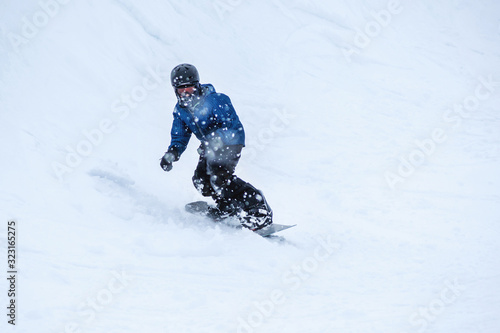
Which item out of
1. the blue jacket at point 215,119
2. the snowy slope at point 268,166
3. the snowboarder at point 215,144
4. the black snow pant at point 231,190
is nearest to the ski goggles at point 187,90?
the snowboarder at point 215,144

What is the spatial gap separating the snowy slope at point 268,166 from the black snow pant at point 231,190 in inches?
12.6

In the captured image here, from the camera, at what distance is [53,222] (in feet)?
12.7

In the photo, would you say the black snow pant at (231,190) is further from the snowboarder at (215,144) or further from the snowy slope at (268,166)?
the snowy slope at (268,166)

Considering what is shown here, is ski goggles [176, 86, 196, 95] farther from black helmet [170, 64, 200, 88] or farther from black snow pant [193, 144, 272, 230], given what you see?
black snow pant [193, 144, 272, 230]

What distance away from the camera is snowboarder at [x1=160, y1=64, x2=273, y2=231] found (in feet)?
14.5

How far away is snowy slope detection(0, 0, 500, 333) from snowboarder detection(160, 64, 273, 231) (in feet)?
1.17

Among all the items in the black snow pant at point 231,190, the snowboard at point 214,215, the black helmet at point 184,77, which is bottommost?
the snowboard at point 214,215

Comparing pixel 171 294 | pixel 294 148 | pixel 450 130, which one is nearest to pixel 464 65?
pixel 450 130

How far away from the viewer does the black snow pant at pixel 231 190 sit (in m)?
4.51

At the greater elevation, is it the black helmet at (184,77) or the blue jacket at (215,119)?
the black helmet at (184,77)

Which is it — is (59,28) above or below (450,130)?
above

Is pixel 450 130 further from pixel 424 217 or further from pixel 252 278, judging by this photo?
pixel 252 278

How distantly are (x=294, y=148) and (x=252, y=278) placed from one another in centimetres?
438

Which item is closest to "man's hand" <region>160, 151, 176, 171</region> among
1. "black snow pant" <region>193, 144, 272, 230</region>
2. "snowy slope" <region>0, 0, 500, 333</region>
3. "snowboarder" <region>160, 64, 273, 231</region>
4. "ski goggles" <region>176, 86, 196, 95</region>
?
"snowboarder" <region>160, 64, 273, 231</region>
